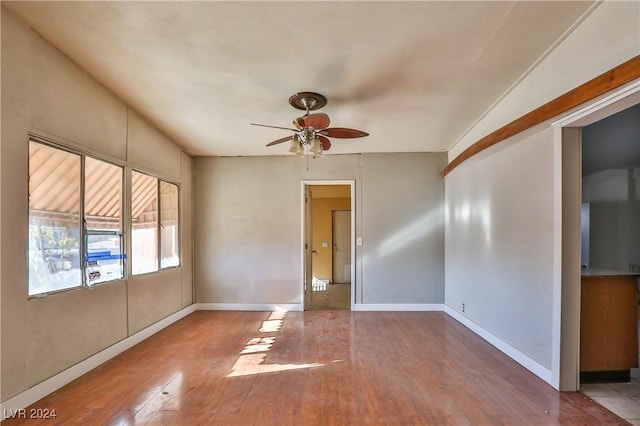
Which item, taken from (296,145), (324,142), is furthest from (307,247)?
(296,145)

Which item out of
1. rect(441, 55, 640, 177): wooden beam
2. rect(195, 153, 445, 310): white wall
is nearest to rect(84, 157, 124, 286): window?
rect(195, 153, 445, 310): white wall

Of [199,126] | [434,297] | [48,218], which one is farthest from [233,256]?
[434,297]

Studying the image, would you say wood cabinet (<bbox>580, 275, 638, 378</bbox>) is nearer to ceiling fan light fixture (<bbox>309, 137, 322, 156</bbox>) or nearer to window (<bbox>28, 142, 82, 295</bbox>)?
ceiling fan light fixture (<bbox>309, 137, 322, 156</bbox>)

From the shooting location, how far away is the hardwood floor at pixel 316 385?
2.26 meters

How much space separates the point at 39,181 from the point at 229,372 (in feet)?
7.44

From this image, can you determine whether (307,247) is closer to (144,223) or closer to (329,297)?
(329,297)

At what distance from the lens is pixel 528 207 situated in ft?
9.68

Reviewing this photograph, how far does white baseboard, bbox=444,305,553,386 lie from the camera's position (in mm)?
2742

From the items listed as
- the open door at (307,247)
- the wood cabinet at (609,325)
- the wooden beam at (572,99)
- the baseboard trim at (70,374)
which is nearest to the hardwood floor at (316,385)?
the baseboard trim at (70,374)

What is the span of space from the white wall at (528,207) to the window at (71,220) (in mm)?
4081

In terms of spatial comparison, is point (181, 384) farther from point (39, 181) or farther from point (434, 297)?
point (434, 297)

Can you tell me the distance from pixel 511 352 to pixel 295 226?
11.2 feet

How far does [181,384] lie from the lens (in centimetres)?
275

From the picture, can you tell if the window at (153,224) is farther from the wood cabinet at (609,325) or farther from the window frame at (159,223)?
the wood cabinet at (609,325)
